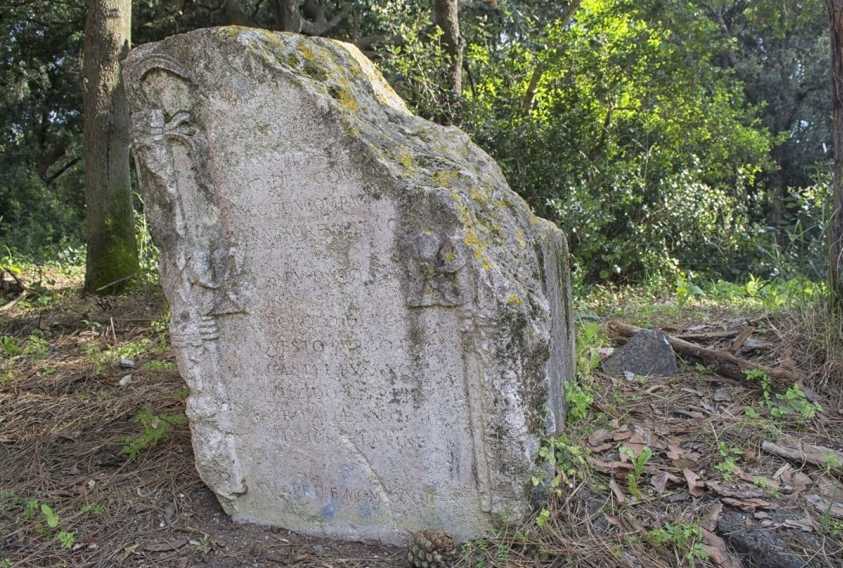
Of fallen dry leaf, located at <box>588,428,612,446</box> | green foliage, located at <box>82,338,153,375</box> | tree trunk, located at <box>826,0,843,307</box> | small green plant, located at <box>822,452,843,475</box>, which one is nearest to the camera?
small green plant, located at <box>822,452,843,475</box>

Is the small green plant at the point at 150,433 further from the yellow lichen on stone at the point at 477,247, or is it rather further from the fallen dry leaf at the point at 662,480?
the fallen dry leaf at the point at 662,480

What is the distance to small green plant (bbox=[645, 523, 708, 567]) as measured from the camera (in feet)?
9.22

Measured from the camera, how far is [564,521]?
3.03 m

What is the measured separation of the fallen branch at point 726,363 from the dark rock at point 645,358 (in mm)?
131

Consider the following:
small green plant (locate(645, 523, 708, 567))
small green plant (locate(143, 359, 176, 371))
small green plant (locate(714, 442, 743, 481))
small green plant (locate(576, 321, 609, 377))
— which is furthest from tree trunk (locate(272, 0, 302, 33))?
small green plant (locate(645, 523, 708, 567))

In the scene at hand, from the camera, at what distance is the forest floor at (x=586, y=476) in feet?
9.61

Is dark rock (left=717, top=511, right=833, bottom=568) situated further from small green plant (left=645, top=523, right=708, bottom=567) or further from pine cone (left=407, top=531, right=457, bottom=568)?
pine cone (left=407, top=531, right=457, bottom=568)

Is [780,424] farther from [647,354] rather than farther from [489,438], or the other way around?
[489,438]

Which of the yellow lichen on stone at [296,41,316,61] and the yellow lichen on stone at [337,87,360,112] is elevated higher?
the yellow lichen on stone at [296,41,316,61]

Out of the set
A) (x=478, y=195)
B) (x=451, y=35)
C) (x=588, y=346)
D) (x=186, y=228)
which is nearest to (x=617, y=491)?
(x=478, y=195)

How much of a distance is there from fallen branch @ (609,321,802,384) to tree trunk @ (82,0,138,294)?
4883mm

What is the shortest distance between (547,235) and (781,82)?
56.3 feet

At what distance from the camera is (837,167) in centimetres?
431

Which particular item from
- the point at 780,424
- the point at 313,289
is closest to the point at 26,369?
the point at 313,289
